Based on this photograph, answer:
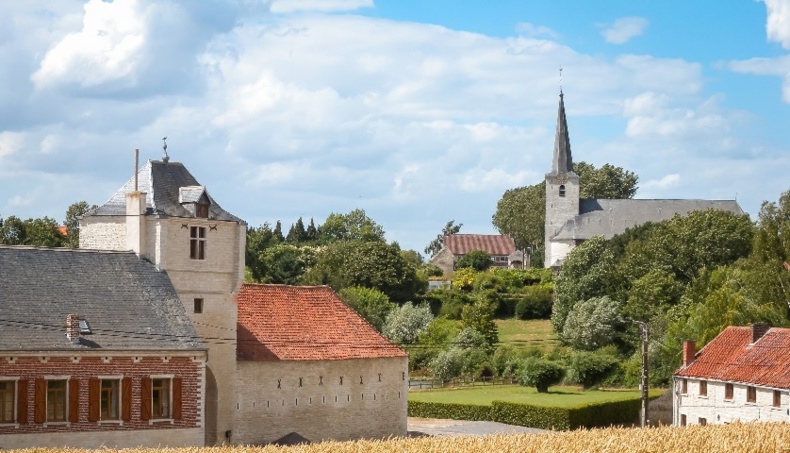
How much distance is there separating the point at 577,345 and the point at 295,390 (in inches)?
1584

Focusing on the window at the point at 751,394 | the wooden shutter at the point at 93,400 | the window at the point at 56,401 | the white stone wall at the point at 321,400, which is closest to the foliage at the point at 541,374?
the white stone wall at the point at 321,400

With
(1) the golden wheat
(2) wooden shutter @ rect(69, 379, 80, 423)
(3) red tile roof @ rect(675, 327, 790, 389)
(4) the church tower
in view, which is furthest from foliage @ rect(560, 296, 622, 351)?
(1) the golden wheat

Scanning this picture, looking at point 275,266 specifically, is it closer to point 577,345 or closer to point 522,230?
point 577,345

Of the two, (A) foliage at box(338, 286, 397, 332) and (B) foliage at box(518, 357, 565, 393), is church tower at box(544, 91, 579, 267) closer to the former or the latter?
(A) foliage at box(338, 286, 397, 332)

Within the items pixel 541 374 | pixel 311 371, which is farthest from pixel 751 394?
pixel 541 374

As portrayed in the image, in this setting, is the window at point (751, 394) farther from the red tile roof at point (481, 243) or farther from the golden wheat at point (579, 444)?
the red tile roof at point (481, 243)

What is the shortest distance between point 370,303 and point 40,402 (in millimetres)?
54479

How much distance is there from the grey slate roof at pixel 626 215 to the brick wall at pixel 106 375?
86.9 metres

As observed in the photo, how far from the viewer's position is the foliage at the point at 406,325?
3393 inches

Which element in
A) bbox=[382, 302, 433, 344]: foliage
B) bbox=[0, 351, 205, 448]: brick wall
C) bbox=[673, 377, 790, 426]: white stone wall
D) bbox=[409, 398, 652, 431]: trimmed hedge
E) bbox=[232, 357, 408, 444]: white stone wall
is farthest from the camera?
bbox=[382, 302, 433, 344]: foliage

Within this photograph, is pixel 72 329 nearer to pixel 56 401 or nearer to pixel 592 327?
pixel 56 401

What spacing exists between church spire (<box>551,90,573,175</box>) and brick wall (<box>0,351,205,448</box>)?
97841 millimetres

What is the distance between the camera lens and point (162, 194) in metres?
44.4

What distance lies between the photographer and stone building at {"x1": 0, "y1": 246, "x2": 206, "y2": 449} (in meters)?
37.7
